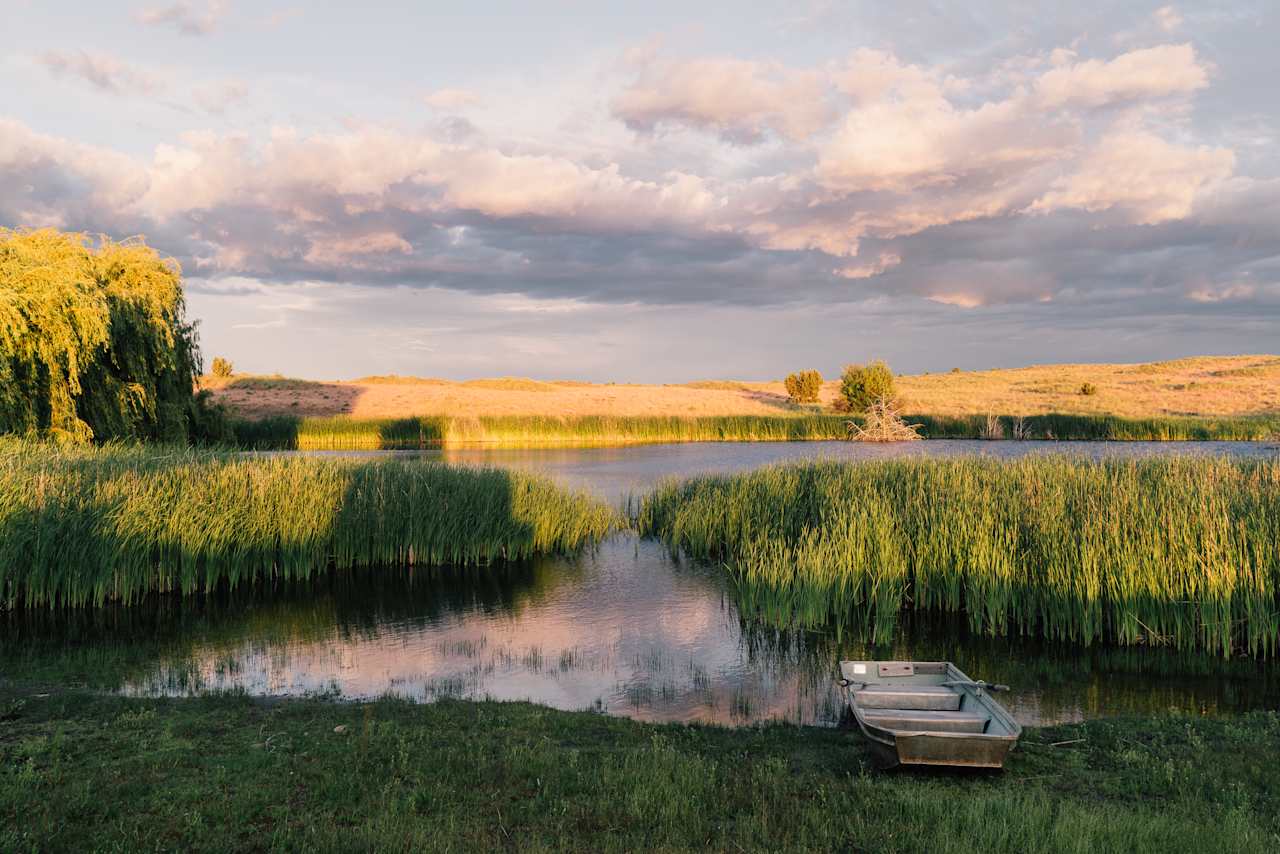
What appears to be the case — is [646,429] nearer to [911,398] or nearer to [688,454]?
[688,454]

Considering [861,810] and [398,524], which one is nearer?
[861,810]

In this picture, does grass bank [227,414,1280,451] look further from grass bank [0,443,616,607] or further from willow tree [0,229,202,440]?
grass bank [0,443,616,607]

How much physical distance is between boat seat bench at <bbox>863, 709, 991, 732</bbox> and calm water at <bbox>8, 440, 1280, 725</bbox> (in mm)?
1567

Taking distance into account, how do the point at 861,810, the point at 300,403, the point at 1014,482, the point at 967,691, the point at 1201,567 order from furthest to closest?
1. the point at 300,403
2. the point at 1014,482
3. the point at 1201,567
4. the point at 967,691
5. the point at 861,810

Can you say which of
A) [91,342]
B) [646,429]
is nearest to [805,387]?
[646,429]

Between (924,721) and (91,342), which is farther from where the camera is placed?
(91,342)

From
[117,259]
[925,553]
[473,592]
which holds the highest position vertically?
[117,259]

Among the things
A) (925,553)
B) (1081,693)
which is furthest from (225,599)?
(1081,693)

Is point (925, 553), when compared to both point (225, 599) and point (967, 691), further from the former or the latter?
point (225, 599)

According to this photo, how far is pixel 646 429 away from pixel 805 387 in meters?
26.2

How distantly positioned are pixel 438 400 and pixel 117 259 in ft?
147

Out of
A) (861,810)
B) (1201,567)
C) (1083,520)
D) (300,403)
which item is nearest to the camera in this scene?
(861,810)

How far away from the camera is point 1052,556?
1237cm

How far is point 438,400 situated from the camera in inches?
2778
